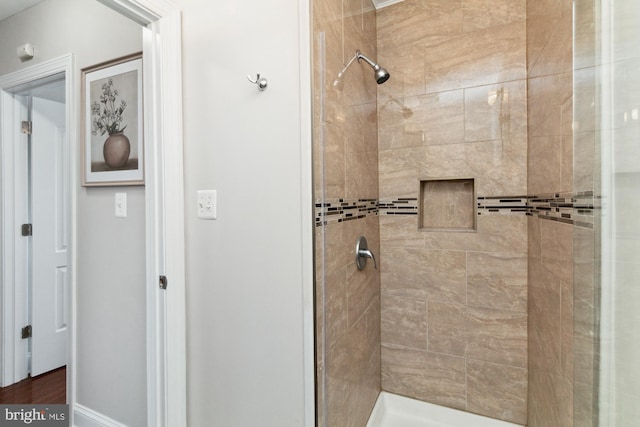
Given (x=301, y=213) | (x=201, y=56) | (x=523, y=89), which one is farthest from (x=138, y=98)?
(x=523, y=89)

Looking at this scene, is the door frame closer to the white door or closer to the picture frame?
the picture frame

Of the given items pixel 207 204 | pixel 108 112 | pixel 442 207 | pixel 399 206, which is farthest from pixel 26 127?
pixel 442 207

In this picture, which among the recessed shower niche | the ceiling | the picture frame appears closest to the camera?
the picture frame

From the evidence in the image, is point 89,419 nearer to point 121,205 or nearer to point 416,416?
point 121,205

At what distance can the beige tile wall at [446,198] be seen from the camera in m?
1.57

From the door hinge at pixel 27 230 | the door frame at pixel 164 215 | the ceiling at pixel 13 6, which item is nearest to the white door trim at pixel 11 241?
the door hinge at pixel 27 230

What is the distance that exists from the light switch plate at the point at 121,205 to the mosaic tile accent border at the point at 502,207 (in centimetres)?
107

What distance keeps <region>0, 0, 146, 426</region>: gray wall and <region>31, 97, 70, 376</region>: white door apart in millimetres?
841

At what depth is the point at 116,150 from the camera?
1.47m

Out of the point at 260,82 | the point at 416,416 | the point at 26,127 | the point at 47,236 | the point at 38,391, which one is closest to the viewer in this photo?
the point at 260,82

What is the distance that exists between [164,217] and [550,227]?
1.55m

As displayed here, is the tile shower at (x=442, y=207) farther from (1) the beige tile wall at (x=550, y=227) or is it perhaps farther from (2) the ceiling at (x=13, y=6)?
(2) the ceiling at (x=13, y=6)

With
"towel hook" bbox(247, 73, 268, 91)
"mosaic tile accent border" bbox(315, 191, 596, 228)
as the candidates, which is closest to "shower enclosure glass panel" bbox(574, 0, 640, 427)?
"mosaic tile accent border" bbox(315, 191, 596, 228)

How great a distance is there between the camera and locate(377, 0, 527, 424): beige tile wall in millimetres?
1565
